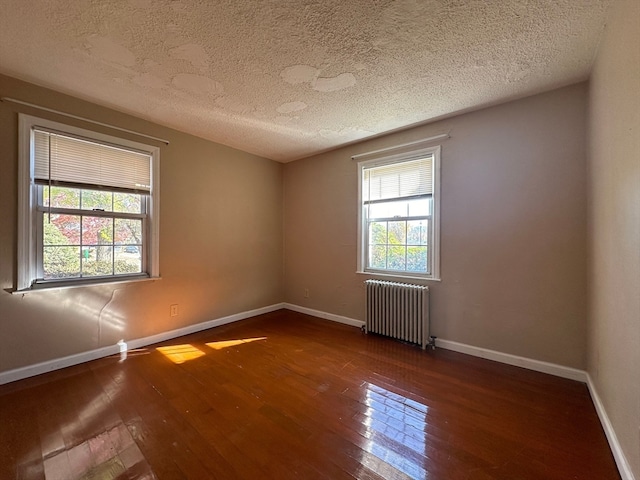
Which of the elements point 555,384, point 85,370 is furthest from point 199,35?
point 555,384

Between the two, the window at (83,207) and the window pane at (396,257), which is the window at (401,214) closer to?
the window pane at (396,257)

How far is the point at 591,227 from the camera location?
79.0 inches

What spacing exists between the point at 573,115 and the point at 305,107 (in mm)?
2374

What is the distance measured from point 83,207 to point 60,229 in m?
0.28

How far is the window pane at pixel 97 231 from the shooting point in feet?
8.36

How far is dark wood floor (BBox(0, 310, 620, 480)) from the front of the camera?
4.44 feet

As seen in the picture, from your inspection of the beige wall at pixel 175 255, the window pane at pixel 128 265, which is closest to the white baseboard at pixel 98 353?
the beige wall at pixel 175 255

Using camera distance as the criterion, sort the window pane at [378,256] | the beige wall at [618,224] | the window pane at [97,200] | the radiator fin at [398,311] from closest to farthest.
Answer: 1. the beige wall at [618,224]
2. the window pane at [97,200]
3. the radiator fin at [398,311]
4. the window pane at [378,256]

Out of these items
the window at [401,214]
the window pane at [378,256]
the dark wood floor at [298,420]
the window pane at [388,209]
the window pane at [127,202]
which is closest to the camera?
the dark wood floor at [298,420]

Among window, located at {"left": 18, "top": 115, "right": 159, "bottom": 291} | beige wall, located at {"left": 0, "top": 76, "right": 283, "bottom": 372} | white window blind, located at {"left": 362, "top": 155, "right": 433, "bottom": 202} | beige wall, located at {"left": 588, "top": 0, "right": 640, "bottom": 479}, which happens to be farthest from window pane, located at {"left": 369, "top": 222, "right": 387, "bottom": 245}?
window, located at {"left": 18, "top": 115, "right": 159, "bottom": 291}

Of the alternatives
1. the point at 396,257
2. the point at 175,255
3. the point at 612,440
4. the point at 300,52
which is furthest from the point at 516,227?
→ the point at 175,255

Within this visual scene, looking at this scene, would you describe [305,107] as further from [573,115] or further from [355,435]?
[355,435]

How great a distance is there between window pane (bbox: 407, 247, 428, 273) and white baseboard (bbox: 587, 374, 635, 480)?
1.60m

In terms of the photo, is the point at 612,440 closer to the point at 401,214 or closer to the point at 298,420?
the point at 298,420
